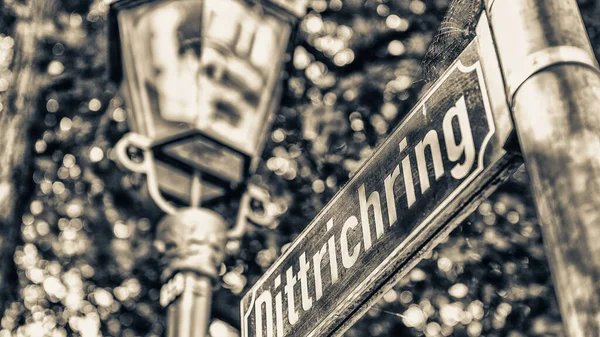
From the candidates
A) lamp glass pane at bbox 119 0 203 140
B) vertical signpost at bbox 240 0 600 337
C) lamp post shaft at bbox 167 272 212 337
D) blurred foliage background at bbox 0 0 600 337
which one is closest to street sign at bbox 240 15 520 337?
vertical signpost at bbox 240 0 600 337

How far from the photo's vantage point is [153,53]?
2.81 meters

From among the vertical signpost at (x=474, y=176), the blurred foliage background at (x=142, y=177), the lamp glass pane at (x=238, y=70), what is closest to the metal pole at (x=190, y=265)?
the lamp glass pane at (x=238, y=70)

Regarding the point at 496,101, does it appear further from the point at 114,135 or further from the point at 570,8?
the point at 114,135

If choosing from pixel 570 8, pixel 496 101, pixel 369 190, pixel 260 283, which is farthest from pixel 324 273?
pixel 570 8

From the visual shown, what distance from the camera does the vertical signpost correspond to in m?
0.90

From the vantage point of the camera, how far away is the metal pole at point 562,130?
0.87m

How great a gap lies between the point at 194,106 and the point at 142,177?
148 inches

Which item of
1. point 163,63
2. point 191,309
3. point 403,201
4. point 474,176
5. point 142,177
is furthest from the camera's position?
point 142,177

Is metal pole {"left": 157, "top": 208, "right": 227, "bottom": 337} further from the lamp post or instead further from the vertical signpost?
the vertical signpost

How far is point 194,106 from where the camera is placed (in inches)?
105

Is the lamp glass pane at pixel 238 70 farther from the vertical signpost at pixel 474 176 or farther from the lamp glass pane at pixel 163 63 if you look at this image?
the vertical signpost at pixel 474 176

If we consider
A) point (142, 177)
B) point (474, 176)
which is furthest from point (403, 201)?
point (142, 177)

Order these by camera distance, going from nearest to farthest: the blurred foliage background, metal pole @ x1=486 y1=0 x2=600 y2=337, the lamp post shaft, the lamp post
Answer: metal pole @ x1=486 y1=0 x2=600 y2=337
the lamp post shaft
the lamp post
the blurred foliage background

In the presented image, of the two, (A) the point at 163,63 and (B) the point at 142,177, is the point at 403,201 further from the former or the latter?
(B) the point at 142,177
